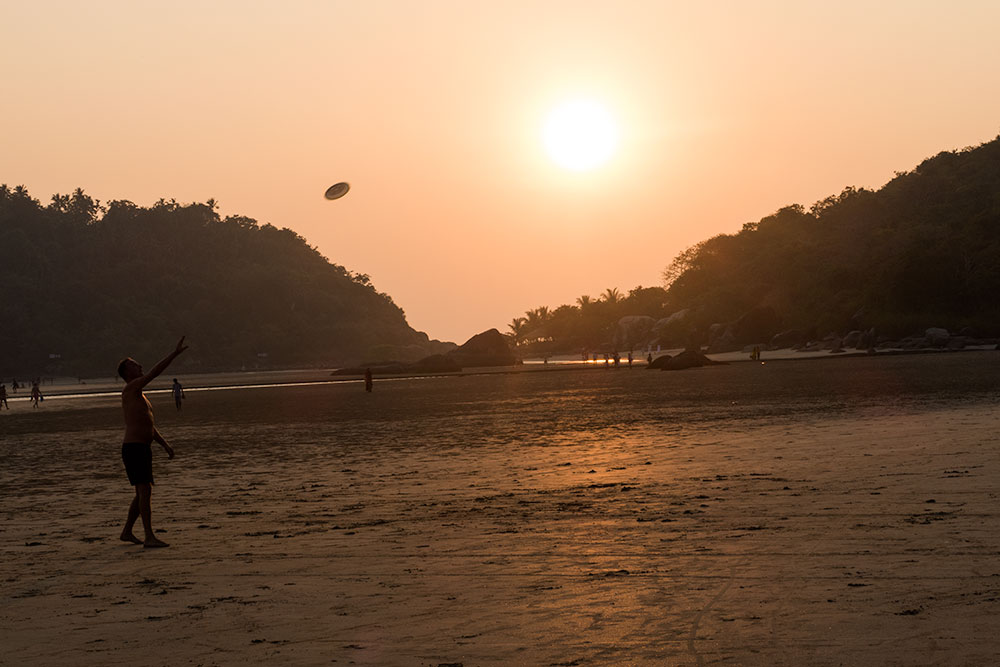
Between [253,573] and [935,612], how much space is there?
5.74 m

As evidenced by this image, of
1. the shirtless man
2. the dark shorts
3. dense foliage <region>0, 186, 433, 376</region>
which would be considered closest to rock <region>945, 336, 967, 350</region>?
the shirtless man

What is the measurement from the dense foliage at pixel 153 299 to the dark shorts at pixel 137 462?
12799 centimetres

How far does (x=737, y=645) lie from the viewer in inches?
250

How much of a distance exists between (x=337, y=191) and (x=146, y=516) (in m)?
42.4

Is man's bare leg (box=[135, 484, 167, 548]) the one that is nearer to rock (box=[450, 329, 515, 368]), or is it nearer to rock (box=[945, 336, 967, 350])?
rock (box=[945, 336, 967, 350])

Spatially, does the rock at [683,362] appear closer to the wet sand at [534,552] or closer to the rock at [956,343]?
the rock at [956,343]

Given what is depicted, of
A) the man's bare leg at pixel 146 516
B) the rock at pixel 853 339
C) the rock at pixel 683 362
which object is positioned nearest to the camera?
the man's bare leg at pixel 146 516

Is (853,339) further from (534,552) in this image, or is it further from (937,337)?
(534,552)

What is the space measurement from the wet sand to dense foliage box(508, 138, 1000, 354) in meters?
68.4

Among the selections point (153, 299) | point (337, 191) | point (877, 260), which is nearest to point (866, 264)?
point (877, 260)

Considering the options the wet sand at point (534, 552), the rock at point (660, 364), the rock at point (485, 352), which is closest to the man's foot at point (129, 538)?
the wet sand at point (534, 552)

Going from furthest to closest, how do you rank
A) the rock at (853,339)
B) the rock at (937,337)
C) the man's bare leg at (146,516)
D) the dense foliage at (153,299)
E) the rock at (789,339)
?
the dense foliage at (153,299) < the rock at (789,339) < the rock at (853,339) < the rock at (937,337) < the man's bare leg at (146,516)

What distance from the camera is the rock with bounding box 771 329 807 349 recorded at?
95.8m

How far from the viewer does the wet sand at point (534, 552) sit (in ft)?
21.8
